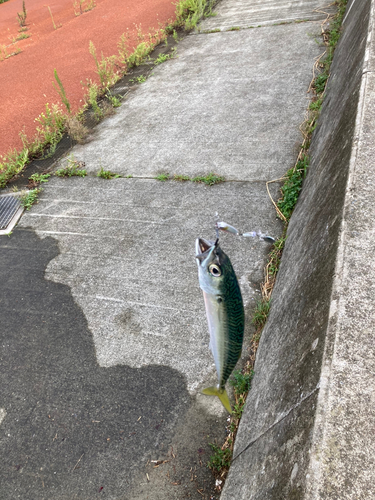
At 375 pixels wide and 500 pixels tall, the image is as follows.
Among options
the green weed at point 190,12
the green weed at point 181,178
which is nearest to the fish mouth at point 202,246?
the green weed at point 181,178

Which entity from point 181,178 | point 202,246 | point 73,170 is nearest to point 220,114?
point 181,178

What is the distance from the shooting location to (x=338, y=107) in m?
3.18

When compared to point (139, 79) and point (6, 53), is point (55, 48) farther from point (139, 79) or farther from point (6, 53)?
point (139, 79)

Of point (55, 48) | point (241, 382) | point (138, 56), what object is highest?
point (55, 48)

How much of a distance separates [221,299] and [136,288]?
2154 mm

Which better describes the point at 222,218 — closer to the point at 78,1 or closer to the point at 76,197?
the point at 76,197

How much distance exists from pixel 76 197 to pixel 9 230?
34.1 inches

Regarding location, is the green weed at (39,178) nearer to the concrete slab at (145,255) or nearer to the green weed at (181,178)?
the concrete slab at (145,255)

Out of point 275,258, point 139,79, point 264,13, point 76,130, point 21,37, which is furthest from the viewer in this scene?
point 21,37

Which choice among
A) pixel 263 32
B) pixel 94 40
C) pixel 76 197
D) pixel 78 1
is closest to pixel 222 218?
pixel 76 197

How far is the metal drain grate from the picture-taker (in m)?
4.13

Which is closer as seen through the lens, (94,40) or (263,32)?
(263,32)

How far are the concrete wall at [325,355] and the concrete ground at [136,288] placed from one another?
20.8 inches

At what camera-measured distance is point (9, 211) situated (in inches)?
170
